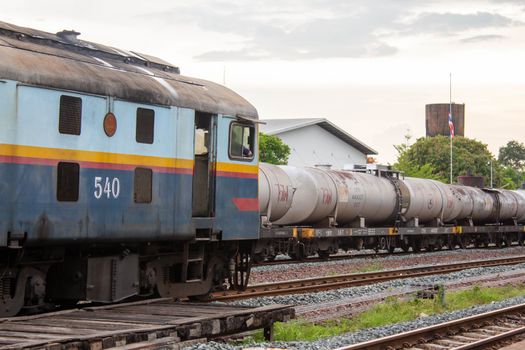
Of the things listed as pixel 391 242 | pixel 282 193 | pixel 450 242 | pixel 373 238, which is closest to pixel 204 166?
pixel 282 193

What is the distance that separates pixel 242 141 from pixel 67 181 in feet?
14.5

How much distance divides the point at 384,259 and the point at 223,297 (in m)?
14.6

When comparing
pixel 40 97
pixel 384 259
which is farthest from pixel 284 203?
pixel 40 97

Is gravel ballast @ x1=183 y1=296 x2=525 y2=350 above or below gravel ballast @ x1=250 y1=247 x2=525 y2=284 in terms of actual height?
below

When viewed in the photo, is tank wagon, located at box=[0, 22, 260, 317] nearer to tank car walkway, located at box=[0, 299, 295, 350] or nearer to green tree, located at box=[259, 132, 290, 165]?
tank car walkway, located at box=[0, 299, 295, 350]

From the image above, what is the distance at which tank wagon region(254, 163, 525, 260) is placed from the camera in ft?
86.5

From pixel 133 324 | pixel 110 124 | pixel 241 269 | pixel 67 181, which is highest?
pixel 110 124

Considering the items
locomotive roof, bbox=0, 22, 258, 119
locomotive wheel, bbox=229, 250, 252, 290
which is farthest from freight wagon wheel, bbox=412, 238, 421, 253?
locomotive roof, bbox=0, 22, 258, 119

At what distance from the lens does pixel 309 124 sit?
287 feet

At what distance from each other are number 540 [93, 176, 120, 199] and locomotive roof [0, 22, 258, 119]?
4.25 feet

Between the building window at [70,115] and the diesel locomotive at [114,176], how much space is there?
15mm

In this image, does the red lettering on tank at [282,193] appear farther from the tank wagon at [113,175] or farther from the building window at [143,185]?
the building window at [143,185]

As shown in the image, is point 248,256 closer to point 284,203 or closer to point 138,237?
point 138,237

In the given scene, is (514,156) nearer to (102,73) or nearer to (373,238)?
(373,238)
